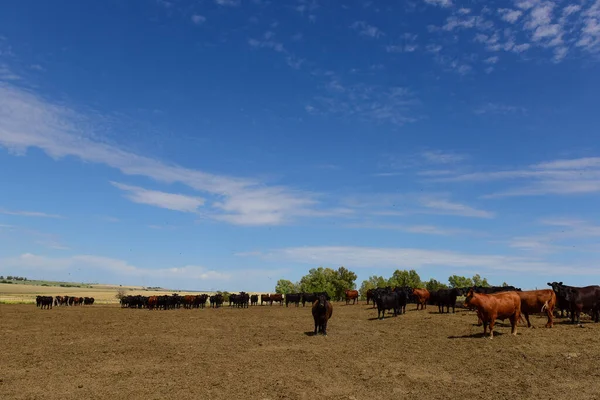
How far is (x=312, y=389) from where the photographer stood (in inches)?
471

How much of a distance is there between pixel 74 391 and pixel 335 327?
677 inches

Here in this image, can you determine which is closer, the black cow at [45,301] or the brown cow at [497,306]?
the brown cow at [497,306]

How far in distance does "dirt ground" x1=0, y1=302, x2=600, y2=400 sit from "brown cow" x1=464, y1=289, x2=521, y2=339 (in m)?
0.81

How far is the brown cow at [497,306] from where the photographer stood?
61.1ft

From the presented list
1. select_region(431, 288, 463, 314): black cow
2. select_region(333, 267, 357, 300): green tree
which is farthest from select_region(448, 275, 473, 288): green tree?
select_region(431, 288, 463, 314): black cow

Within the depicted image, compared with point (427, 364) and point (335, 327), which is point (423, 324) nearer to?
point (335, 327)

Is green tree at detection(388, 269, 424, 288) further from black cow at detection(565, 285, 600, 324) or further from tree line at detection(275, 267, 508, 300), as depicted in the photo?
black cow at detection(565, 285, 600, 324)

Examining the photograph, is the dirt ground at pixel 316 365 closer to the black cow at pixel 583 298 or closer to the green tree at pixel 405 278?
the black cow at pixel 583 298

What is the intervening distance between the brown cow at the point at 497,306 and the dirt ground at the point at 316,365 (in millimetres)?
808

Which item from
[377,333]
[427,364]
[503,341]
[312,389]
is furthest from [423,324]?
[312,389]

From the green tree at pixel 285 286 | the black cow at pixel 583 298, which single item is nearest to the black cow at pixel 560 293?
the black cow at pixel 583 298

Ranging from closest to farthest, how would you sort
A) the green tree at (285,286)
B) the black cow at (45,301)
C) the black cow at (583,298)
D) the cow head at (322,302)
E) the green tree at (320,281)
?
the black cow at (583,298), the cow head at (322,302), the black cow at (45,301), the green tree at (320,281), the green tree at (285,286)

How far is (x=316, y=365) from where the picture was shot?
48.8ft

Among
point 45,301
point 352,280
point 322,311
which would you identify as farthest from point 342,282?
point 322,311
